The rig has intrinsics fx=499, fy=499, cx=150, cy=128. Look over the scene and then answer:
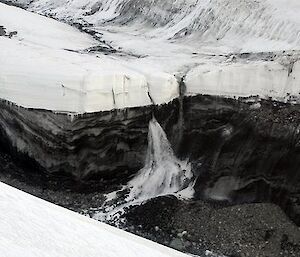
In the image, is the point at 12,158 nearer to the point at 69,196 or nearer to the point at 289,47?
the point at 69,196

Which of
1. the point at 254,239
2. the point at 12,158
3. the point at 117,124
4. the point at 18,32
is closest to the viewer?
the point at 254,239

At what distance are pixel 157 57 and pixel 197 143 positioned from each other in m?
1.93

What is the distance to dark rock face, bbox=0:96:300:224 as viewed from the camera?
7.42m

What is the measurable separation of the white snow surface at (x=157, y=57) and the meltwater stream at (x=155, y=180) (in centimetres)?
71

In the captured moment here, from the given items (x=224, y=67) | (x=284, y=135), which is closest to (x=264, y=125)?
(x=284, y=135)

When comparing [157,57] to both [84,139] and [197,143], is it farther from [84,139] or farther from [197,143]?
[84,139]

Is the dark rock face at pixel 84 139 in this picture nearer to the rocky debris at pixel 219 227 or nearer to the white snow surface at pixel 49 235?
the rocky debris at pixel 219 227

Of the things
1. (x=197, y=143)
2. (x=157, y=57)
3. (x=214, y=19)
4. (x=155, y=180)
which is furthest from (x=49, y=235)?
(x=214, y=19)

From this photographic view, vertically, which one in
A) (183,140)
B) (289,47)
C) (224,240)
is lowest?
(224,240)

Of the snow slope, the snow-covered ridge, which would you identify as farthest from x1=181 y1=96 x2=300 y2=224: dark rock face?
the snow-covered ridge

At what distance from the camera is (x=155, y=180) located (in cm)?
796

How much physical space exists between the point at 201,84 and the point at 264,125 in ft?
4.05

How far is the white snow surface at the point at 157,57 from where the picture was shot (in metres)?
7.85

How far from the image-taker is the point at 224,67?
8109 millimetres
